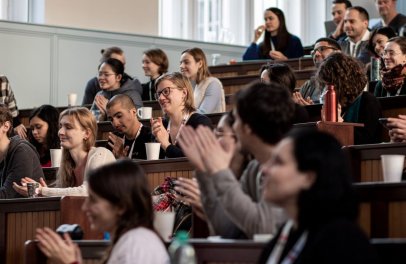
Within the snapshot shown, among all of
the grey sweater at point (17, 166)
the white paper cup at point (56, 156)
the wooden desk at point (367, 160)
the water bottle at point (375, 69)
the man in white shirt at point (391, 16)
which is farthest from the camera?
the man in white shirt at point (391, 16)

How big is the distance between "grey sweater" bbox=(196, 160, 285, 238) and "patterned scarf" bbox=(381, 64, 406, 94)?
3016mm

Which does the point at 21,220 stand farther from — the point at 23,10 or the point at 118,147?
the point at 23,10

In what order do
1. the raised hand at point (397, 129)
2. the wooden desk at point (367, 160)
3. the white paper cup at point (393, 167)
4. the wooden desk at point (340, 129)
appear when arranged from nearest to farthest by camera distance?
the white paper cup at point (393, 167) < the wooden desk at point (367, 160) < the raised hand at point (397, 129) < the wooden desk at point (340, 129)

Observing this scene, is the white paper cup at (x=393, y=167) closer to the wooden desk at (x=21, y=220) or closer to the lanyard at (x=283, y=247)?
the lanyard at (x=283, y=247)

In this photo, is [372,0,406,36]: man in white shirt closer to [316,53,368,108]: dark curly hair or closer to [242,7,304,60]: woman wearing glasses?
[242,7,304,60]: woman wearing glasses

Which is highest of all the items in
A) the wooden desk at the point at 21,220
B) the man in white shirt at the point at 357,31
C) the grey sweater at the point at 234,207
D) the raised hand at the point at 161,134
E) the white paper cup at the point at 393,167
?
the man in white shirt at the point at 357,31

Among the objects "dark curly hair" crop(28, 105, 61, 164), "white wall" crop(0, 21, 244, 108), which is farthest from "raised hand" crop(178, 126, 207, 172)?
"white wall" crop(0, 21, 244, 108)

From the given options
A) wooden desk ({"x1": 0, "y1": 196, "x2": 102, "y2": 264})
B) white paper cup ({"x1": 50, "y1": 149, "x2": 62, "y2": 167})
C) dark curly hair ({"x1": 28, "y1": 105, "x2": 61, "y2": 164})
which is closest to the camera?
wooden desk ({"x1": 0, "y1": 196, "x2": 102, "y2": 264})

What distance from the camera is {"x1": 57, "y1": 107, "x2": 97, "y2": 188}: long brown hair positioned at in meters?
5.51

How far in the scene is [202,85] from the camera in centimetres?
770

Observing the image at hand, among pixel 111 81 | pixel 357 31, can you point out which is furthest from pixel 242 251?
pixel 357 31

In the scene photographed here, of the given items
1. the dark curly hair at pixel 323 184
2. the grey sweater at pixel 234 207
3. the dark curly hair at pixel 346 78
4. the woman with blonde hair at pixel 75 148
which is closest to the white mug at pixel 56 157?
the woman with blonde hair at pixel 75 148

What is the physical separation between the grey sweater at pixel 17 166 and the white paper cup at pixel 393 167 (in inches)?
99.7

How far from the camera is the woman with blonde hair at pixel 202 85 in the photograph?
297 inches
